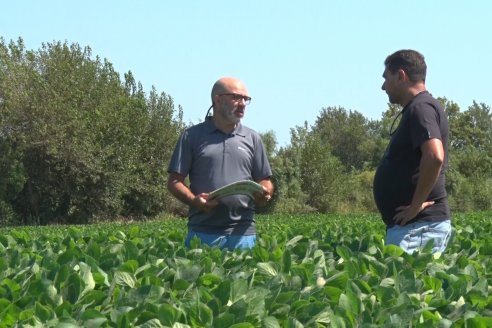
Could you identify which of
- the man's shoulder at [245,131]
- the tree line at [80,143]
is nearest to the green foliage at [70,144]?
the tree line at [80,143]

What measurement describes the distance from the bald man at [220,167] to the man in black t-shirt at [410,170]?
0.87 m

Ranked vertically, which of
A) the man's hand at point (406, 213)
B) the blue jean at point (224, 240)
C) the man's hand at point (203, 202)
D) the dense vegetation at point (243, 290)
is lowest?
the dense vegetation at point (243, 290)

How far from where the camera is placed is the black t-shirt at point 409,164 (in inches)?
218

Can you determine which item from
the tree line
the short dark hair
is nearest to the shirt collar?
the short dark hair

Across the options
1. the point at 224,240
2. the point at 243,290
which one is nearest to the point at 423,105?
the point at 224,240

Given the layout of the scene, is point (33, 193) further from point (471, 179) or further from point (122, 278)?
point (122, 278)

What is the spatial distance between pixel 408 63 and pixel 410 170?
27.1 inches

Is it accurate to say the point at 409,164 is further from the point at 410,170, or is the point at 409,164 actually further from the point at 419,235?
the point at 419,235

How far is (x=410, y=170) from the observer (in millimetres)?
5684

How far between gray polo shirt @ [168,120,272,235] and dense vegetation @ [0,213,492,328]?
0.85 metres

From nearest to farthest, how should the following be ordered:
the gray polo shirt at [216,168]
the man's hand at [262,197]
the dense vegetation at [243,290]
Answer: the dense vegetation at [243,290], the man's hand at [262,197], the gray polo shirt at [216,168]

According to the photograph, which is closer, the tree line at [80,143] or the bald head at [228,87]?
the bald head at [228,87]

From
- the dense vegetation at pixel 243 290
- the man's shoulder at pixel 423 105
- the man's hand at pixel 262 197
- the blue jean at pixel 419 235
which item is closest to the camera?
the dense vegetation at pixel 243 290

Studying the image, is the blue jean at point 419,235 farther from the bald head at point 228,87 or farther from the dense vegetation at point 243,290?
the bald head at point 228,87
